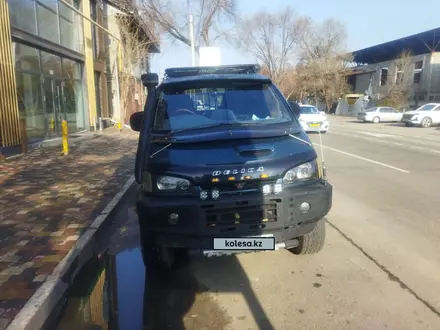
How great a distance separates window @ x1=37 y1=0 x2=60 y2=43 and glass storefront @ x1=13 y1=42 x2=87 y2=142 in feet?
2.36

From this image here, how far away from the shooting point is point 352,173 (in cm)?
906

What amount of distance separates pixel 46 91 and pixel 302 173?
13.5 meters

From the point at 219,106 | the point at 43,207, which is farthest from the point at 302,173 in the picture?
the point at 43,207

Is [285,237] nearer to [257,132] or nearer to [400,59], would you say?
[257,132]

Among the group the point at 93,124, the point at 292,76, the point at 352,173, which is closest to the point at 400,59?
the point at 292,76

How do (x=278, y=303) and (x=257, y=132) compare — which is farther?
(x=257, y=132)

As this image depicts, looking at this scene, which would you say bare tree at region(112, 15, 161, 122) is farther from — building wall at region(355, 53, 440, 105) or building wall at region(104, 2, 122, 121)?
building wall at region(355, 53, 440, 105)

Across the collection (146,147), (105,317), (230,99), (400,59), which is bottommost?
(105,317)

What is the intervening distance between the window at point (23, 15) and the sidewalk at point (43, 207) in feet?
13.5

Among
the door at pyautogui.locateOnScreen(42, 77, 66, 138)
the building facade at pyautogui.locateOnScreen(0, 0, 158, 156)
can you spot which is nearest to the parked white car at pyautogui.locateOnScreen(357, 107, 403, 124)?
the building facade at pyautogui.locateOnScreen(0, 0, 158, 156)

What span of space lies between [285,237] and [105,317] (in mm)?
1733

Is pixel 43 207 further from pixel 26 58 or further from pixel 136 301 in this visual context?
pixel 26 58

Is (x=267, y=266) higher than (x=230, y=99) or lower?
lower

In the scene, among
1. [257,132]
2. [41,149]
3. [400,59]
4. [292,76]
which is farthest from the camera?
[292,76]
